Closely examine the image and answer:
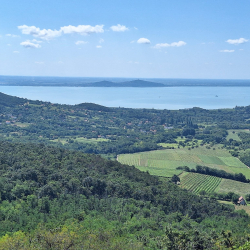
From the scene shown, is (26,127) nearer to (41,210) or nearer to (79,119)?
(79,119)

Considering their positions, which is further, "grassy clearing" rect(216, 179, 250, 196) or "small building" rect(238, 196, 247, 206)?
"grassy clearing" rect(216, 179, 250, 196)

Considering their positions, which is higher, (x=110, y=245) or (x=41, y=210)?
(x=110, y=245)

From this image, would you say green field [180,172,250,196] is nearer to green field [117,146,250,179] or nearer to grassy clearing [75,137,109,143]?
green field [117,146,250,179]

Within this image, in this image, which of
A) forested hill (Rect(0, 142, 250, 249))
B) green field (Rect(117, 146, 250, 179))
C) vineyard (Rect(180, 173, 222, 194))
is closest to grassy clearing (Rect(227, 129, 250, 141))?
green field (Rect(117, 146, 250, 179))

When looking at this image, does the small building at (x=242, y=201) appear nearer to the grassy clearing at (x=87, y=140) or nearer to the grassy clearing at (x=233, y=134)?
the grassy clearing at (x=87, y=140)

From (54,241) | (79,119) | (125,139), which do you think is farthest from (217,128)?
(54,241)

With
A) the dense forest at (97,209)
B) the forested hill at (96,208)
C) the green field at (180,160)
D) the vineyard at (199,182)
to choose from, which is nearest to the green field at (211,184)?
the vineyard at (199,182)
